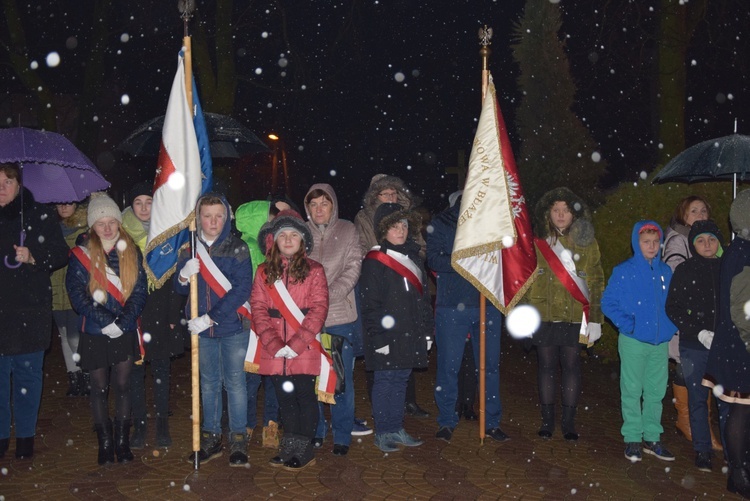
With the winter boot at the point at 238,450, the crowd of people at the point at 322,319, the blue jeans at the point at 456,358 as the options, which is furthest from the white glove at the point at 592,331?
the winter boot at the point at 238,450

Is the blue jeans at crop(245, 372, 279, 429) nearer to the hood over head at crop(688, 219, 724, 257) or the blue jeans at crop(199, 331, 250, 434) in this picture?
the blue jeans at crop(199, 331, 250, 434)

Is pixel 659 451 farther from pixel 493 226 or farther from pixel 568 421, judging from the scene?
pixel 493 226

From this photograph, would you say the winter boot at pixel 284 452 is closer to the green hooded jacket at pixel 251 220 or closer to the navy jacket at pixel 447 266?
the green hooded jacket at pixel 251 220

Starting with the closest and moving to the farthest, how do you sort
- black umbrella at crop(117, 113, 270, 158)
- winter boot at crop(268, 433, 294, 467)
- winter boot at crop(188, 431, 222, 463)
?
winter boot at crop(268, 433, 294, 467), winter boot at crop(188, 431, 222, 463), black umbrella at crop(117, 113, 270, 158)

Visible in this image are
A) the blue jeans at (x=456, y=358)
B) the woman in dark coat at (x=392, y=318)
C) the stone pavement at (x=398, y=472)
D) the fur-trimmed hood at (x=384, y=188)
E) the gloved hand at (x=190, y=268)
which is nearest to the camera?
the stone pavement at (x=398, y=472)

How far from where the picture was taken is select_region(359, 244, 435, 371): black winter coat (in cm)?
672

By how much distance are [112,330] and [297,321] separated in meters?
1.37

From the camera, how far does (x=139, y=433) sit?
693 centimetres

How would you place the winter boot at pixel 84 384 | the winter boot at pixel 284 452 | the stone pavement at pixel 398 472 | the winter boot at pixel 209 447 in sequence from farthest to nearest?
the winter boot at pixel 84 384 < the winter boot at pixel 209 447 < the winter boot at pixel 284 452 < the stone pavement at pixel 398 472

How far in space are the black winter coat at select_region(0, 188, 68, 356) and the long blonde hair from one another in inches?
16.1

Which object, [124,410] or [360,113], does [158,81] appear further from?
[124,410]

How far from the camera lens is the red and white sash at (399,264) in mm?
6840

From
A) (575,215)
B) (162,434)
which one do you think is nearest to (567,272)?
(575,215)

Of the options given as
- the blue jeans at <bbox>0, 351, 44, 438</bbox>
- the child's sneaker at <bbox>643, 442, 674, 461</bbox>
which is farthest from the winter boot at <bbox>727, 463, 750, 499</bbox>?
the blue jeans at <bbox>0, 351, 44, 438</bbox>
